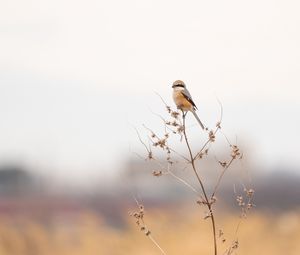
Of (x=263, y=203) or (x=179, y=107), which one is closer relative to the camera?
(x=179, y=107)

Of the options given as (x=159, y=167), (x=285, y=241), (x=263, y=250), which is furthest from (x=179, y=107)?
(x=285, y=241)

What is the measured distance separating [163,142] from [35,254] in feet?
33.7

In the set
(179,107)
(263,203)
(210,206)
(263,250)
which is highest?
(263,203)

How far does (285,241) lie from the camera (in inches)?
539

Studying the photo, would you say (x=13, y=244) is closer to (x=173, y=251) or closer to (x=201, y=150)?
(x=173, y=251)

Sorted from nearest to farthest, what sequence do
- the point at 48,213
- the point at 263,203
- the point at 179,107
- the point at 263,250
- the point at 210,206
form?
the point at 210,206 → the point at 179,107 → the point at 48,213 → the point at 263,250 → the point at 263,203

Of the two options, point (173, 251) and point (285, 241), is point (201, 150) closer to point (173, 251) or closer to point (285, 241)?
point (173, 251)

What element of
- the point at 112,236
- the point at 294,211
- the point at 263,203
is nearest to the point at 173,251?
the point at 112,236

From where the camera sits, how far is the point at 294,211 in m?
14.1

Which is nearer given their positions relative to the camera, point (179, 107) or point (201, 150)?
point (201, 150)

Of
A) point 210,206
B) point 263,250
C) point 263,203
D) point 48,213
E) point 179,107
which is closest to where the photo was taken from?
point 210,206

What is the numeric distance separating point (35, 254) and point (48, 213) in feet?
2.94

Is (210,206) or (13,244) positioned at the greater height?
(13,244)

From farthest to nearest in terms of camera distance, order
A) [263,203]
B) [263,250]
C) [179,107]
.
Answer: [263,203], [263,250], [179,107]
